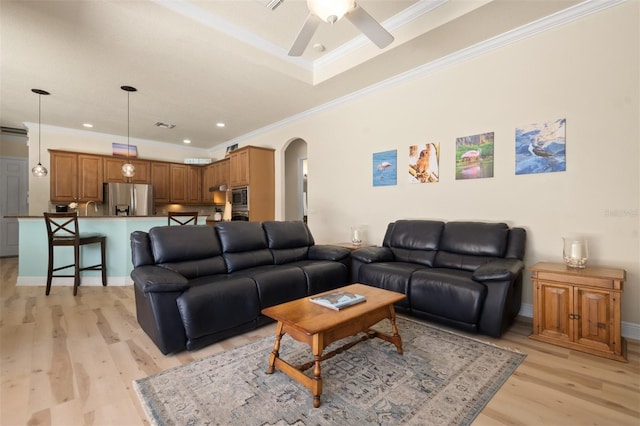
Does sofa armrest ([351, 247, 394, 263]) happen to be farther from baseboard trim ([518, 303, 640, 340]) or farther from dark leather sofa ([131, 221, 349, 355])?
baseboard trim ([518, 303, 640, 340])

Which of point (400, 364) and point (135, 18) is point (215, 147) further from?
point (400, 364)

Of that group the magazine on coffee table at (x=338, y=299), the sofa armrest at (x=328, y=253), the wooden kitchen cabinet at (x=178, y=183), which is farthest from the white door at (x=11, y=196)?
the magazine on coffee table at (x=338, y=299)

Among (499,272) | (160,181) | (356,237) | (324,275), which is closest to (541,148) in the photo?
(499,272)

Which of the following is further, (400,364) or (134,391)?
(400,364)

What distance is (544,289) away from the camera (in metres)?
2.48

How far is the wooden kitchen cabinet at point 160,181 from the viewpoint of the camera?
7184mm

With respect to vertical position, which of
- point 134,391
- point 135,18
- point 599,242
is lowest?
point 134,391

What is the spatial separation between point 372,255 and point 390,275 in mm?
419

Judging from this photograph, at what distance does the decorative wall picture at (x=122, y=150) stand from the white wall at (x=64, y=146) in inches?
2.5

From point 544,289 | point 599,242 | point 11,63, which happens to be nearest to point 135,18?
point 11,63

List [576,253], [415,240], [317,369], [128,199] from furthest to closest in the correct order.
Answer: [128,199], [415,240], [576,253], [317,369]

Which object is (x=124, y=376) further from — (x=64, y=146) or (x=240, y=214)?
(x=64, y=146)

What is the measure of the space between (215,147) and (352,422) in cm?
784

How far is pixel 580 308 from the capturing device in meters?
2.32
